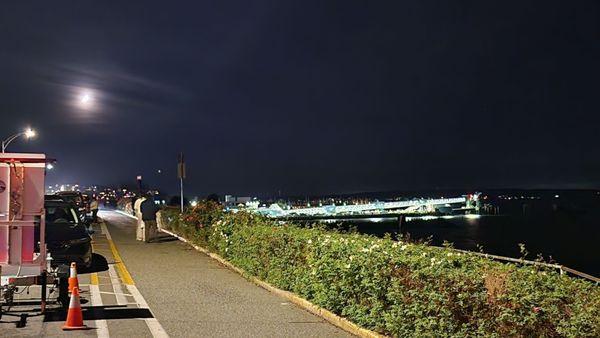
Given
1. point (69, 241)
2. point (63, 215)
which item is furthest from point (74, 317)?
point (63, 215)

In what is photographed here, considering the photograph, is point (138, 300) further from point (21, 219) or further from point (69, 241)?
point (69, 241)

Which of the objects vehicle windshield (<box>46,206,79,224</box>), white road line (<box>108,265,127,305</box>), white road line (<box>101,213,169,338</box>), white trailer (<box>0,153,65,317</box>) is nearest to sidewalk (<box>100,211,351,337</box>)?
white road line (<box>101,213,169,338</box>)

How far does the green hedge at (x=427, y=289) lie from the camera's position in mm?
6469

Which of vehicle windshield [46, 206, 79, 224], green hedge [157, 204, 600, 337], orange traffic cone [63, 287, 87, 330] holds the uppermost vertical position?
vehicle windshield [46, 206, 79, 224]

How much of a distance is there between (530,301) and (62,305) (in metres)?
7.44

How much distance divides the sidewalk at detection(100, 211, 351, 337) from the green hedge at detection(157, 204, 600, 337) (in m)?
0.55

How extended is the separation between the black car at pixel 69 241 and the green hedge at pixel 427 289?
5328 millimetres

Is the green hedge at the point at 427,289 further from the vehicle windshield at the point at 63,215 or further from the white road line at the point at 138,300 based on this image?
the vehicle windshield at the point at 63,215

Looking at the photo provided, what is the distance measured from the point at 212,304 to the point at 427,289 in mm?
4979

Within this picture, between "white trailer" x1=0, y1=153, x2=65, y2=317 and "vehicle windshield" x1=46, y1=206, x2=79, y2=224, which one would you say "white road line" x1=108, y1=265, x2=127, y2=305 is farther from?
"white trailer" x1=0, y1=153, x2=65, y2=317

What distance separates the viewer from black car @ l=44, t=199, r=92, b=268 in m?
15.7

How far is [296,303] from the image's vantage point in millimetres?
11695

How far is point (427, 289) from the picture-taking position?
7805mm

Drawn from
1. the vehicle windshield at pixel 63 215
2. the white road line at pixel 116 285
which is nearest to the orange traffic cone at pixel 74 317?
the white road line at pixel 116 285
